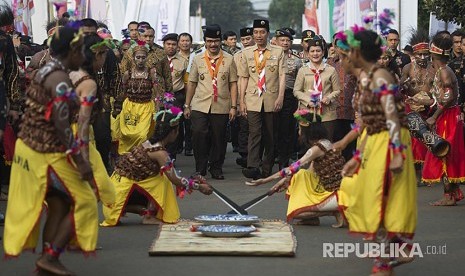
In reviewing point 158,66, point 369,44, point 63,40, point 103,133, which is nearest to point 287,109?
point 158,66

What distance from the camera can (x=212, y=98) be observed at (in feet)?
56.0

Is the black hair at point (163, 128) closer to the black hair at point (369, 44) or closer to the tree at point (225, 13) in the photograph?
the black hair at point (369, 44)

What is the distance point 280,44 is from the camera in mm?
18422

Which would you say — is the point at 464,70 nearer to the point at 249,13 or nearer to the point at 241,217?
the point at 241,217

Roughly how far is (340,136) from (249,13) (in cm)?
13233

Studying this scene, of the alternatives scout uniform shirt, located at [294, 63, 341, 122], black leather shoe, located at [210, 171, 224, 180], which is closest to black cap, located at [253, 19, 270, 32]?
scout uniform shirt, located at [294, 63, 341, 122]

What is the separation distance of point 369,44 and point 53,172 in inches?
97.7

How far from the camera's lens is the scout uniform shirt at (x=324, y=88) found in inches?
643

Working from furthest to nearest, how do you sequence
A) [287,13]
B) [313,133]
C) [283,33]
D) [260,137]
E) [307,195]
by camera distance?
[287,13]
[283,33]
[260,137]
[313,133]
[307,195]

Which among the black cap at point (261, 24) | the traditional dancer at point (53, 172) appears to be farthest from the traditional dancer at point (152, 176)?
the black cap at point (261, 24)

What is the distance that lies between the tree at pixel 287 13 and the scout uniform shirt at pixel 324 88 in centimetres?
11040

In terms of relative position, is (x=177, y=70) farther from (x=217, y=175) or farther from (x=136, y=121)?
(x=136, y=121)

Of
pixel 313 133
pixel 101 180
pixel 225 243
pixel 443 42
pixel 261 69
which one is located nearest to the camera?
pixel 101 180

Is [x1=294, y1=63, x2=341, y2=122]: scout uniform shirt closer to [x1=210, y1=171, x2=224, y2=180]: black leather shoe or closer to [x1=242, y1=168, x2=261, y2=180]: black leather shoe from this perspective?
[x1=242, y1=168, x2=261, y2=180]: black leather shoe
